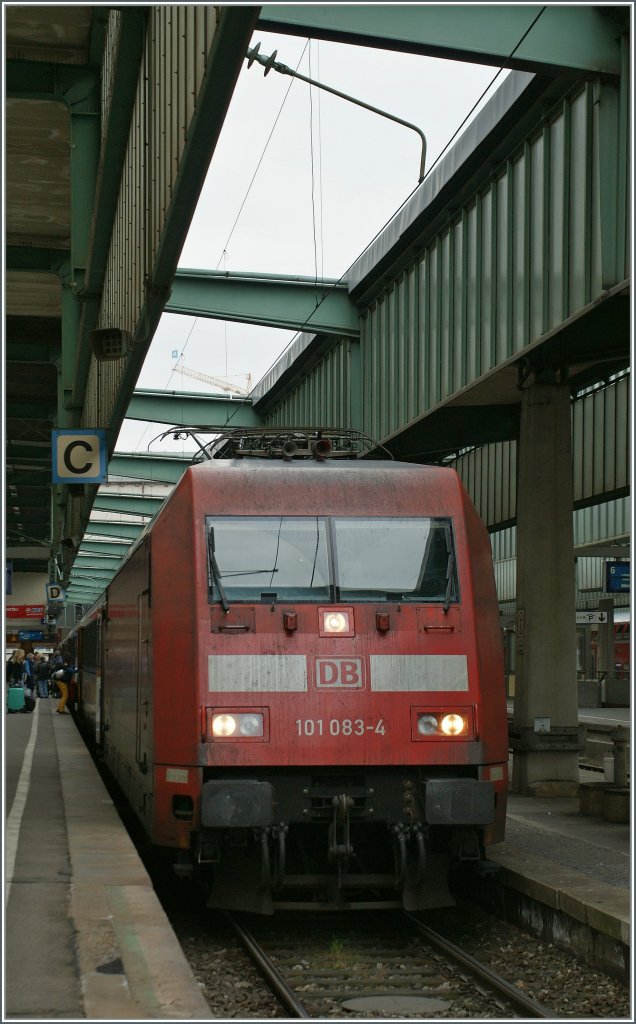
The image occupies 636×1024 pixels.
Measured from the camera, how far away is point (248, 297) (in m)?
21.0

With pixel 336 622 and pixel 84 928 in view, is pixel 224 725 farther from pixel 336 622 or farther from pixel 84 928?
pixel 84 928

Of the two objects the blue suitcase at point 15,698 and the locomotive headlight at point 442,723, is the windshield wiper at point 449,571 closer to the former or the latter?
the locomotive headlight at point 442,723

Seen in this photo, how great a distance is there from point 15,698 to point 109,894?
95.5ft

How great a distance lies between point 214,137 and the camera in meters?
8.02

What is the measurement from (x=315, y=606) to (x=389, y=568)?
0.63 metres

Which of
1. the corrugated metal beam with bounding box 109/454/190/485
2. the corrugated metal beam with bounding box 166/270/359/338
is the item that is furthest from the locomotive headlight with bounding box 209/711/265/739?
the corrugated metal beam with bounding box 109/454/190/485

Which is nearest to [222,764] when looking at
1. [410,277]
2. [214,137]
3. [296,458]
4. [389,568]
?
[389,568]

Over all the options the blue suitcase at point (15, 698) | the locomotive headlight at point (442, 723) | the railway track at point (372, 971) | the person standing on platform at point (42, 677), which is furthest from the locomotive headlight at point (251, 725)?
the person standing on platform at point (42, 677)

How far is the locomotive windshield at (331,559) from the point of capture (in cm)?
900

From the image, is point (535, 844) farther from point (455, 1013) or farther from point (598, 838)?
point (455, 1013)

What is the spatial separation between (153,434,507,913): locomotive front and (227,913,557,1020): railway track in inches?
14.8

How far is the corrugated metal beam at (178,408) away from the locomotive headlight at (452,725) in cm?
1918

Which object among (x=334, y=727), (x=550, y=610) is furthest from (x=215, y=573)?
(x=550, y=610)

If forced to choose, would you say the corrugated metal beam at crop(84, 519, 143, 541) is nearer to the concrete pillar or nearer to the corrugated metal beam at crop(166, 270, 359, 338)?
the corrugated metal beam at crop(166, 270, 359, 338)
